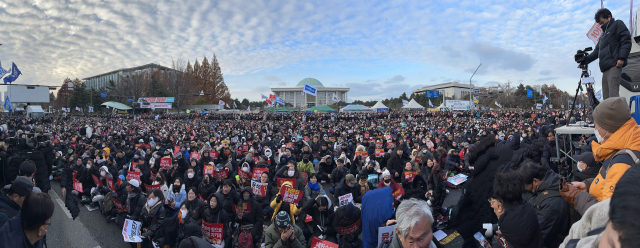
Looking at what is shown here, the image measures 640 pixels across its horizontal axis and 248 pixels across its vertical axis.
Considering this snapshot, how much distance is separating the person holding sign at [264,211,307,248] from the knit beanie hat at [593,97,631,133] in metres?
3.51

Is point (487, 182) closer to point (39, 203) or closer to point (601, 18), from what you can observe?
point (601, 18)

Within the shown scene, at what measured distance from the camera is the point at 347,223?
4.95 meters

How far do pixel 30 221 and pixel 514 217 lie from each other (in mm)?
4323

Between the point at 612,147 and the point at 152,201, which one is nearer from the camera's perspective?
the point at 612,147

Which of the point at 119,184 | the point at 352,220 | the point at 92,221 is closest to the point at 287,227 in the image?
the point at 352,220

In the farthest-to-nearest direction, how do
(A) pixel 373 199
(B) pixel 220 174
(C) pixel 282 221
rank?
(B) pixel 220 174
(A) pixel 373 199
(C) pixel 282 221

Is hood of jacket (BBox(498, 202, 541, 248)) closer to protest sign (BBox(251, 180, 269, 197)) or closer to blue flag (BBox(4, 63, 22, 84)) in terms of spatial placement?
protest sign (BBox(251, 180, 269, 197))

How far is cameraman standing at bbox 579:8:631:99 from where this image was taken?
4.38 m

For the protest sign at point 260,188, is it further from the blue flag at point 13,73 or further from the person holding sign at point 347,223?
the blue flag at point 13,73

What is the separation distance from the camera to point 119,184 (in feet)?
23.7

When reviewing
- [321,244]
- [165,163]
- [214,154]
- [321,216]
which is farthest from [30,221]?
[214,154]

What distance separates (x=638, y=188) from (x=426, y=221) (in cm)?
177

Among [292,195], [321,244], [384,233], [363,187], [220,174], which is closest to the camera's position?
[384,233]

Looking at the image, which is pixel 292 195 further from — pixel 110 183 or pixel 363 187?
pixel 110 183
